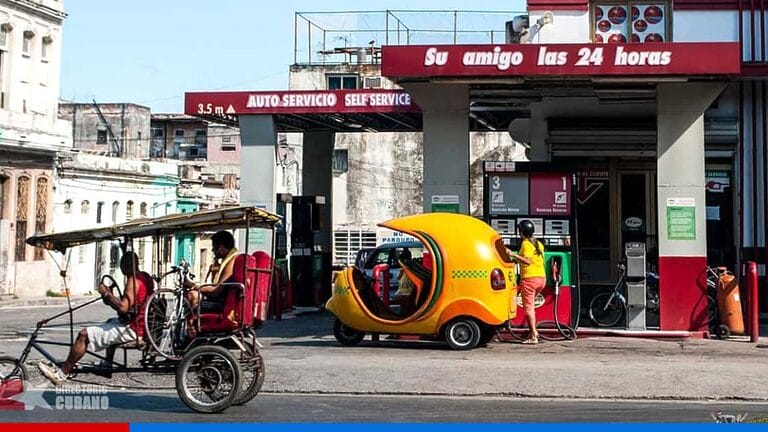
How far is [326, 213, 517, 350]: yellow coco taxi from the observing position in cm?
1474

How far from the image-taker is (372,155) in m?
51.8

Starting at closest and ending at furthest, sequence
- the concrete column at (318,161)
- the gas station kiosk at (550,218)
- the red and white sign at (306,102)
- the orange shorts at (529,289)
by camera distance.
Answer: the orange shorts at (529,289), the gas station kiosk at (550,218), the red and white sign at (306,102), the concrete column at (318,161)

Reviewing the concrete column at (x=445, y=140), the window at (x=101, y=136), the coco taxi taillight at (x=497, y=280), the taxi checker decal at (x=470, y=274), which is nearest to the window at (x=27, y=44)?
the window at (x=101, y=136)

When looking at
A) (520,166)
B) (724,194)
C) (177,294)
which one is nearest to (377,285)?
(520,166)

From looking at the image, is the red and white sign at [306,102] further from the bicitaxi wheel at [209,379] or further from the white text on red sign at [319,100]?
the bicitaxi wheel at [209,379]

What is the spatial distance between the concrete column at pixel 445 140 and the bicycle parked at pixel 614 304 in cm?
291

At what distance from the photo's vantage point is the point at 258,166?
22484 millimetres

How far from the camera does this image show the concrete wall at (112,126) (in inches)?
2331

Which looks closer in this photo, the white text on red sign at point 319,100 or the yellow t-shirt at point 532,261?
the yellow t-shirt at point 532,261

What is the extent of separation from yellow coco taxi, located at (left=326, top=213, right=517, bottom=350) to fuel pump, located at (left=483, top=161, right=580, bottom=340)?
1283 millimetres

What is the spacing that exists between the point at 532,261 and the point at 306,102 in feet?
27.6

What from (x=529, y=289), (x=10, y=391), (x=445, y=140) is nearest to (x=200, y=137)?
(x=445, y=140)

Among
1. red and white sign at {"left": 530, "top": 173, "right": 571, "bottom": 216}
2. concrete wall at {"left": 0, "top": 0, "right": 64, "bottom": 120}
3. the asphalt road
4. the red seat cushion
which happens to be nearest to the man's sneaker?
the asphalt road

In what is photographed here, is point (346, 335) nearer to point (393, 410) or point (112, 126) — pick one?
point (393, 410)
